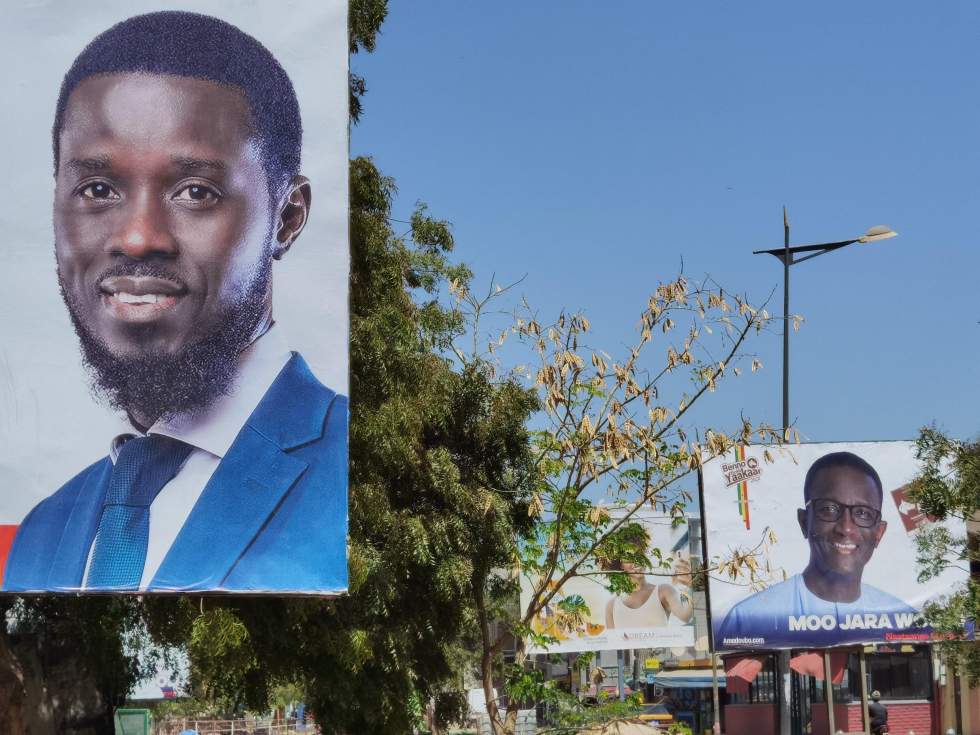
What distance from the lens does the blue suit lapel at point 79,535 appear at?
11.1m

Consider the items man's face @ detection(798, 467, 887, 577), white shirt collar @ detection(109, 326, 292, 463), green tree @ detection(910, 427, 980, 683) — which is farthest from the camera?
man's face @ detection(798, 467, 887, 577)

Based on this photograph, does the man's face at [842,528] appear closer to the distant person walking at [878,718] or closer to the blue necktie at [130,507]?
the distant person walking at [878,718]

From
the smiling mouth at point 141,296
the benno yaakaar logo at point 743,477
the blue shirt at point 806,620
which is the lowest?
the blue shirt at point 806,620

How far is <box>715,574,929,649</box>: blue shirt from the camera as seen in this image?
21672 millimetres

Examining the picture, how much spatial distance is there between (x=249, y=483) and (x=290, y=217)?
2514mm

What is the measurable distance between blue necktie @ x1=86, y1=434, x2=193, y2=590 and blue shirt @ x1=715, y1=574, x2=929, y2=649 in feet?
41.3

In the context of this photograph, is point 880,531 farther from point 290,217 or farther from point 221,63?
point 221,63

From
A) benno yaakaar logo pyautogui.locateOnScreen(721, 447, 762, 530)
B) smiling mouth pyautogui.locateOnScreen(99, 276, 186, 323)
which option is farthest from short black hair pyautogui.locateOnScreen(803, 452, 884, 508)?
smiling mouth pyautogui.locateOnScreen(99, 276, 186, 323)

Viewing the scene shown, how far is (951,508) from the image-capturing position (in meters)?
17.8

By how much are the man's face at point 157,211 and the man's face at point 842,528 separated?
41.8 ft

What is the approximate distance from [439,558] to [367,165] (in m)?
4.52

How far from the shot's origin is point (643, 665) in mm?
53000

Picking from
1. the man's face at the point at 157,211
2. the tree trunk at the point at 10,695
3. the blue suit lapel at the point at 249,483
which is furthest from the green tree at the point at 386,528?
the man's face at the point at 157,211

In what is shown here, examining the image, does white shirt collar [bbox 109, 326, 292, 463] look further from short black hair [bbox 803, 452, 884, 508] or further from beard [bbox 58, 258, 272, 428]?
short black hair [bbox 803, 452, 884, 508]
